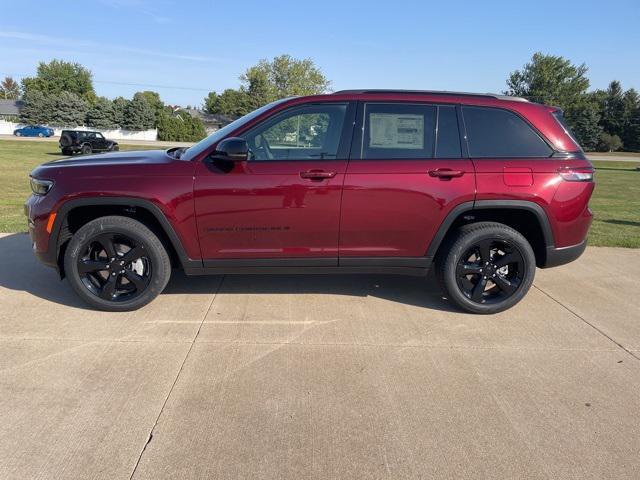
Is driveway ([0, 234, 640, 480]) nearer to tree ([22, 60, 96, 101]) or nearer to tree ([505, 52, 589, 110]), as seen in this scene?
tree ([505, 52, 589, 110])

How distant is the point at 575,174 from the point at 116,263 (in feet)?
12.9

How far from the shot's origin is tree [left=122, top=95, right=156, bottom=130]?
188 feet

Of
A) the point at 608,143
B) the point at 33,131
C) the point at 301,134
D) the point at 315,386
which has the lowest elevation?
the point at 315,386

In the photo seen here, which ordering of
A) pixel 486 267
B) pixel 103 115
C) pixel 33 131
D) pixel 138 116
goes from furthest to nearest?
pixel 103 115
pixel 138 116
pixel 33 131
pixel 486 267

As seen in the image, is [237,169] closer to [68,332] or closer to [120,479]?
[68,332]

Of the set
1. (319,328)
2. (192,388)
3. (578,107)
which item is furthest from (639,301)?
(578,107)

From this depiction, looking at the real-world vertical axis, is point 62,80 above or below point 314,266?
above

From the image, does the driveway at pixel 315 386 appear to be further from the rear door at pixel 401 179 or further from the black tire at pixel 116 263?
the rear door at pixel 401 179

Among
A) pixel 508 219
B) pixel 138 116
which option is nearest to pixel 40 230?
pixel 508 219

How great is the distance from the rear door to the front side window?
201 mm

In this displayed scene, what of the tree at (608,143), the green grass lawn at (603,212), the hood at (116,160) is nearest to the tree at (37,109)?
the green grass lawn at (603,212)

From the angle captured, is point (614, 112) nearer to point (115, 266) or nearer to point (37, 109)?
point (115, 266)

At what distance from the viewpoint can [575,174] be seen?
3.78 metres

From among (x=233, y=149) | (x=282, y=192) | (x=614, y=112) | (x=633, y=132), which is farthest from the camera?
(x=614, y=112)
